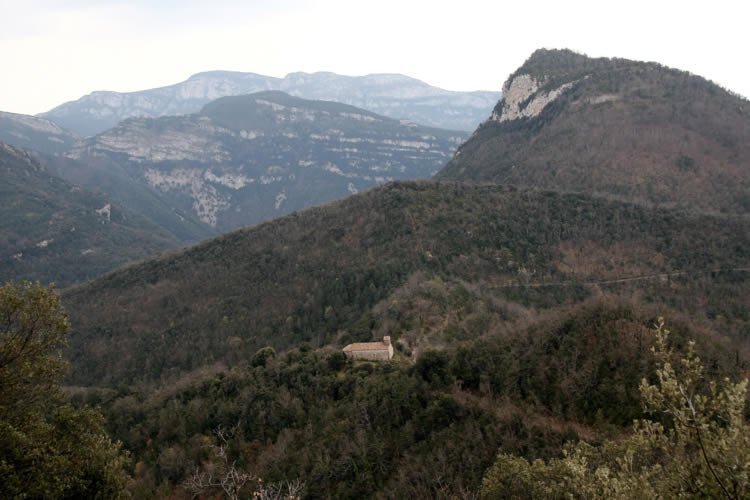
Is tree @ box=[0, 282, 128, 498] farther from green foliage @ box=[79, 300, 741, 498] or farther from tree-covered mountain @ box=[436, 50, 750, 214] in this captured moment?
tree-covered mountain @ box=[436, 50, 750, 214]

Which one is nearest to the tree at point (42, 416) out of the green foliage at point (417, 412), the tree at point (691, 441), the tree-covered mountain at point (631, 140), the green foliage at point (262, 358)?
the tree at point (691, 441)

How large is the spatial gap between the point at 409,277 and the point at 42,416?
2760 inches

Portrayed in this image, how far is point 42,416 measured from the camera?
20609mm

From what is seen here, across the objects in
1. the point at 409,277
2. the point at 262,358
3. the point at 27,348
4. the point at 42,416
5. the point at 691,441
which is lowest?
the point at 262,358

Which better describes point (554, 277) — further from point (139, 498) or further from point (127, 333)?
point (127, 333)

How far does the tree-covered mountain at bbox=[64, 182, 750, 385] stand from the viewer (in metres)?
81.5

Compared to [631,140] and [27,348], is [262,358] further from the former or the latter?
[631,140]

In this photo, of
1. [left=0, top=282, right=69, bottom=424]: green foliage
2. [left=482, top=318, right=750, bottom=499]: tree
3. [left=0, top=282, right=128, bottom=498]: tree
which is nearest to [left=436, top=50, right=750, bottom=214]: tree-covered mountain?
[left=482, top=318, right=750, bottom=499]: tree

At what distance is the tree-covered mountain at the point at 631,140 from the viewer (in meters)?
125

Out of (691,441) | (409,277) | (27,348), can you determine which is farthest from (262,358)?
(691,441)

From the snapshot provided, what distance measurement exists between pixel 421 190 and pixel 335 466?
8729 cm

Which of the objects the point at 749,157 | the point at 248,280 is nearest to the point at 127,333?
the point at 248,280

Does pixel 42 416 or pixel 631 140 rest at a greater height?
pixel 631 140

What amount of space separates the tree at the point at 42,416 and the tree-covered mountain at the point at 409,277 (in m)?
49.2
